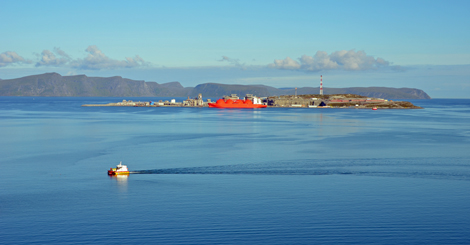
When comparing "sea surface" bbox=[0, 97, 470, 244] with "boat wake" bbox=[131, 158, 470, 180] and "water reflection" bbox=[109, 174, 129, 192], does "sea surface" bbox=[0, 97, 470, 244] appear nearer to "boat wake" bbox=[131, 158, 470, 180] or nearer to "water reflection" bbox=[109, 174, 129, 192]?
"boat wake" bbox=[131, 158, 470, 180]

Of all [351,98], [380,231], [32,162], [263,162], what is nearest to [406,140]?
[263,162]

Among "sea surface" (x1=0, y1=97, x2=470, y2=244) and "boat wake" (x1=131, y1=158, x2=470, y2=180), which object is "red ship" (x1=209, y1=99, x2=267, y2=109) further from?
"boat wake" (x1=131, y1=158, x2=470, y2=180)

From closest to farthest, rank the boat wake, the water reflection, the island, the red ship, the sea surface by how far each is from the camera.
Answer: the sea surface
the water reflection
the boat wake
the island
the red ship

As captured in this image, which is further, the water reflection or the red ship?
the red ship

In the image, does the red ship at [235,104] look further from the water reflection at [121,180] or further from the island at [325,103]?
the water reflection at [121,180]

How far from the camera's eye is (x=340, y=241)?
52.6ft

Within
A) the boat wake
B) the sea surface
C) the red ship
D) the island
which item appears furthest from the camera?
the red ship

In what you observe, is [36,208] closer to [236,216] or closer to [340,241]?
[236,216]

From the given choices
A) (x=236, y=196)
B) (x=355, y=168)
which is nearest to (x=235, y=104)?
(x=355, y=168)

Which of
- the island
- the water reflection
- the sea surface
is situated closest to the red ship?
the island

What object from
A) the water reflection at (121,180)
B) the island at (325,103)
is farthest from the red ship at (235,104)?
the water reflection at (121,180)

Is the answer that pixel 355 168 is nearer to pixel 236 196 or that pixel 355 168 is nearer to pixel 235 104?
pixel 236 196

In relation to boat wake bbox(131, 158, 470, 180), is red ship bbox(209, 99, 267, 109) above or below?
above

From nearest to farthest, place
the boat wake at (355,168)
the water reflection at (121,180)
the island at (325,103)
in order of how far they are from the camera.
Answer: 1. the water reflection at (121,180)
2. the boat wake at (355,168)
3. the island at (325,103)
